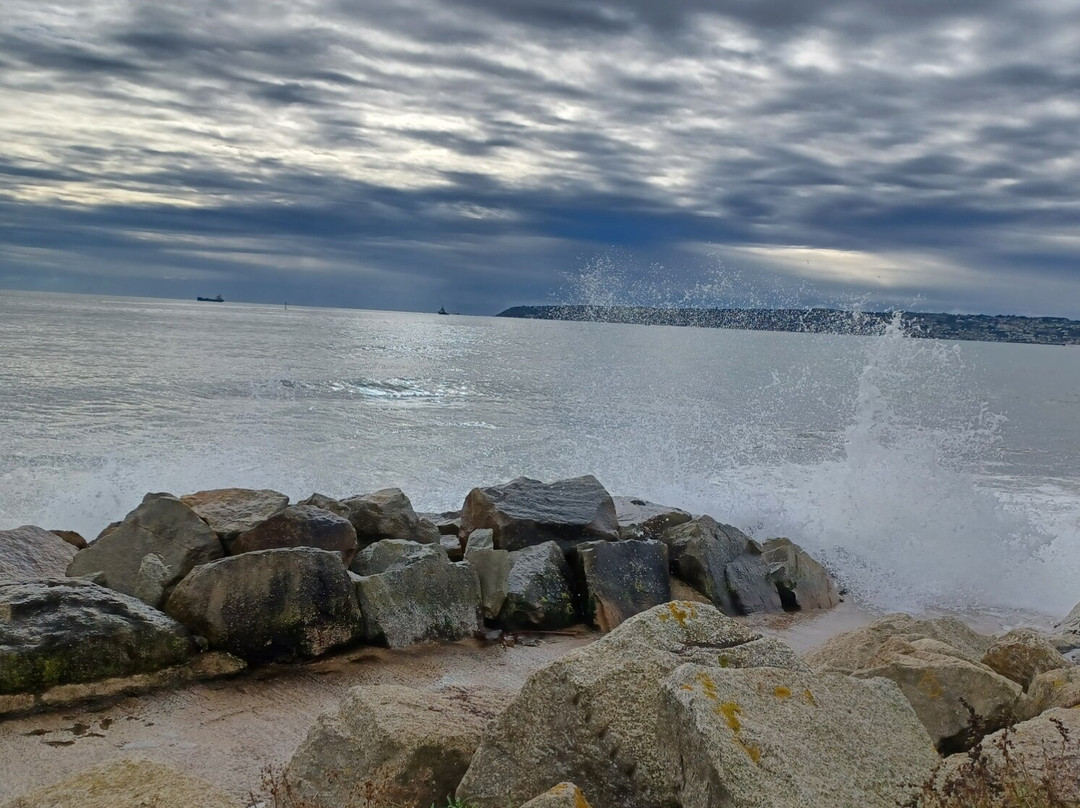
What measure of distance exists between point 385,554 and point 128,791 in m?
4.39

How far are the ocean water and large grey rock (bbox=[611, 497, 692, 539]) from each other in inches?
99.4

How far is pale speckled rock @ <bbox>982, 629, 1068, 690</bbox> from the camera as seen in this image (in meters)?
5.93

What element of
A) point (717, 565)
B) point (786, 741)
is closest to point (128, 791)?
point (786, 741)

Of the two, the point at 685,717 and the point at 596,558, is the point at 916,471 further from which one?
the point at 685,717

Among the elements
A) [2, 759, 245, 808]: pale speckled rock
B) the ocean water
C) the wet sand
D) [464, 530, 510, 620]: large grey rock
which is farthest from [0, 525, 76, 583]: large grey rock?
the ocean water

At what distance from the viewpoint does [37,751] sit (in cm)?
530

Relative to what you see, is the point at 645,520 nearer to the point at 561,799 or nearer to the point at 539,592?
the point at 539,592

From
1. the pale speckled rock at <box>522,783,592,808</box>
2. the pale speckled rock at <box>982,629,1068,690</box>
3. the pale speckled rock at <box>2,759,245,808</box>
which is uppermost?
the pale speckled rock at <box>522,783,592,808</box>

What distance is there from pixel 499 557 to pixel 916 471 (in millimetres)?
9083

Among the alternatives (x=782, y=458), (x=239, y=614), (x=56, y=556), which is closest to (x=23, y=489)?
(x=56, y=556)

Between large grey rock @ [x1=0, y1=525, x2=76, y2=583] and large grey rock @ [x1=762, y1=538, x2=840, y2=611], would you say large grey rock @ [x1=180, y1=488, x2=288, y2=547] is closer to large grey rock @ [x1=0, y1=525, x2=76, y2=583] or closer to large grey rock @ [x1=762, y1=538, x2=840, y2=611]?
large grey rock @ [x1=0, y1=525, x2=76, y2=583]

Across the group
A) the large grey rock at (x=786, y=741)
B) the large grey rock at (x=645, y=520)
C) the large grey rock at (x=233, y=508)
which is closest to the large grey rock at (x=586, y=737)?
the large grey rock at (x=786, y=741)

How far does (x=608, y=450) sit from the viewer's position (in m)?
20.5

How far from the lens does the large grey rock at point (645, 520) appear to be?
33.5 feet
